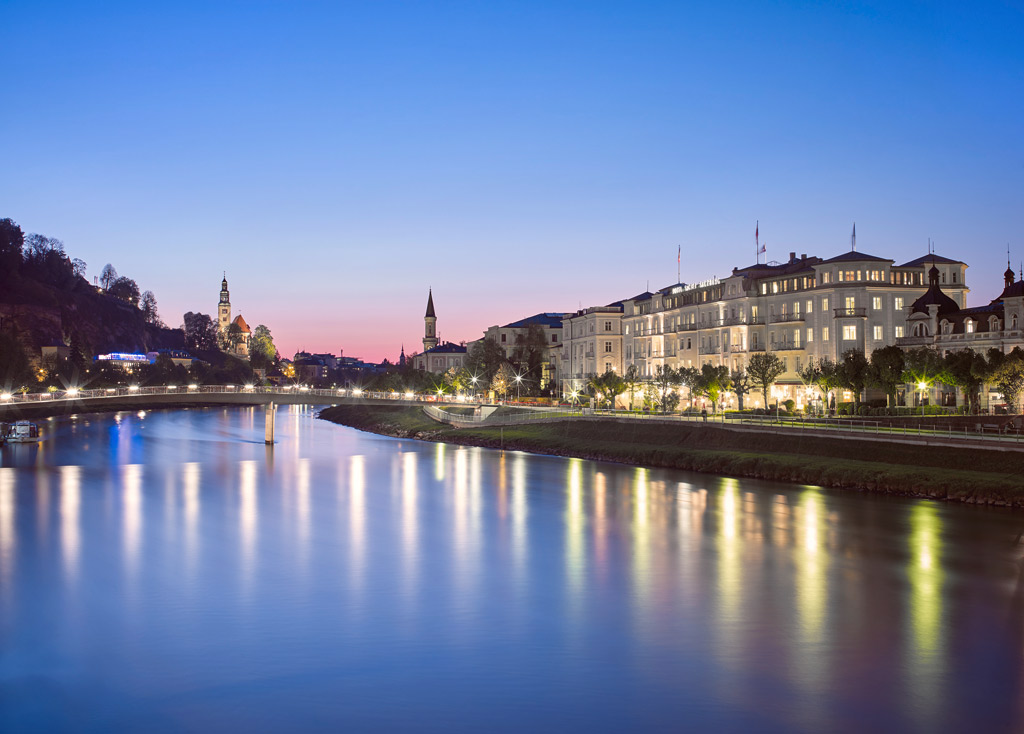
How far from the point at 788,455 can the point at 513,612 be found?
3043 centimetres

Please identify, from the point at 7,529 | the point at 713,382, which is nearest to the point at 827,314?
the point at 713,382

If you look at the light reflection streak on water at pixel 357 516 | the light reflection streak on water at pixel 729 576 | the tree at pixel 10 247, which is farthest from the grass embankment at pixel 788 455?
the tree at pixel 10 247

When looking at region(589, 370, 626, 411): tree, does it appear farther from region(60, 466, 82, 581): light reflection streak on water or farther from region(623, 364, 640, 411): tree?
region(60, 466, 82, 581): light reflection streak on water

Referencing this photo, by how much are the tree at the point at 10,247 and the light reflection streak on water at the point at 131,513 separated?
122760 mm

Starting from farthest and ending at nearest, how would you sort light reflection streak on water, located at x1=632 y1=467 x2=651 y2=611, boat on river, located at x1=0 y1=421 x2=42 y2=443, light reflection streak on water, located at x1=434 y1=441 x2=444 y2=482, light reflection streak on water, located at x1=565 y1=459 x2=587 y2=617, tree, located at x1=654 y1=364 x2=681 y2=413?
tree, located at x1=654 y1=364 x2=681 y2=413
boat on river, located at x1=0 y1=421 x2=42 y2=443
light reflection streak on water, located at x1=434 y1=441 x2=444 y2=482
light reflection streak on water, located at x1=565 y1=459 x2=587 y2=617
light reflection streak on water, located at x1=632 y1=467 x2=651 y2=611

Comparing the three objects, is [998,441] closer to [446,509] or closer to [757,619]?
[757,619]

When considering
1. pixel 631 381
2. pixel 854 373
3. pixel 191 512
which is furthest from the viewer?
pixel 631 381

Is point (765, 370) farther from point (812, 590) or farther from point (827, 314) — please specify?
point (812, 590)

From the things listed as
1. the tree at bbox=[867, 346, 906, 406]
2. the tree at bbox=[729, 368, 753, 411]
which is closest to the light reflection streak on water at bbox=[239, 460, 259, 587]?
the tree at bbox=[729, 368, 753, 411]

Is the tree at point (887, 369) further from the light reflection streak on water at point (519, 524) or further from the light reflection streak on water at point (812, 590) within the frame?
the light reflection streak on water at point (519, 524)

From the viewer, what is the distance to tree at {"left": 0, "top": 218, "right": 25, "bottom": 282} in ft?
545

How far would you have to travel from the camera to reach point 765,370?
243 ft

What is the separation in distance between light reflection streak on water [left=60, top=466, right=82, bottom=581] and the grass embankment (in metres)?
35.8

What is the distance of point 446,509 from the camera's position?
152 feet
